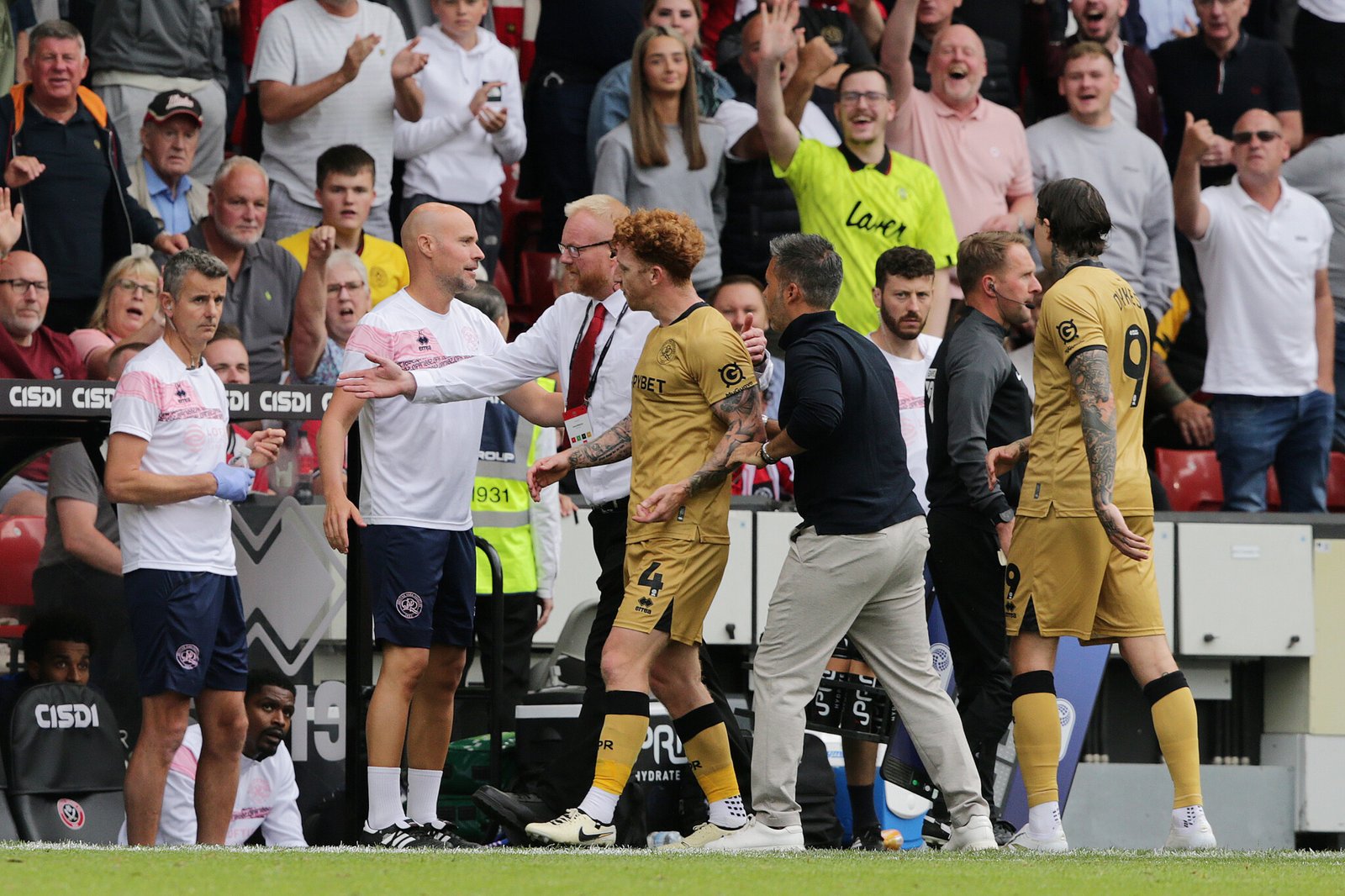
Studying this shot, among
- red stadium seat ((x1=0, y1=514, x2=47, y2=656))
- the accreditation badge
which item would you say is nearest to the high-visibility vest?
the accreditation badge

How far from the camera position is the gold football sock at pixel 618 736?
5754 millimetres

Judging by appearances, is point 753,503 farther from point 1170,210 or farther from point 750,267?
point 1170,210

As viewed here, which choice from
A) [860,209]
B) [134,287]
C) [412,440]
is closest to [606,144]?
[860,209]

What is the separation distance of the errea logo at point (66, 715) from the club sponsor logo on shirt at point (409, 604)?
5.31 ft

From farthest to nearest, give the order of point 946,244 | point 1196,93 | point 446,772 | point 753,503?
1. point 1196,93
2. point 946,244
3. point 753,503
4. point 446,772

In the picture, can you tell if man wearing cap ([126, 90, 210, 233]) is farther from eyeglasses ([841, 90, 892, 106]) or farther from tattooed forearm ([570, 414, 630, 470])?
tattooed forearm ([570, 414, 630, 470])

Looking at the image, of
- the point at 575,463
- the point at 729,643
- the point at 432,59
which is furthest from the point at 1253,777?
the point at 432,59

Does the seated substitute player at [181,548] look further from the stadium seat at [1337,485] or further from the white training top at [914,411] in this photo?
the stadium seat at [1337,485]

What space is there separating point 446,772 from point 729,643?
2064 millimetres

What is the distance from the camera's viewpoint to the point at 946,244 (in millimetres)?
10086

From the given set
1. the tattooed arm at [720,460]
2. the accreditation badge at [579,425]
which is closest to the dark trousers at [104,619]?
the accreditation badge at [579,425]

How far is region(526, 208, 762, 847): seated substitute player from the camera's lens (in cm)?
577

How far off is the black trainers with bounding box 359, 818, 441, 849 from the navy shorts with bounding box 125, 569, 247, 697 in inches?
34.3

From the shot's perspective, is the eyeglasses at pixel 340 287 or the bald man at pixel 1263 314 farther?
the bald man at pixel 1263 314
